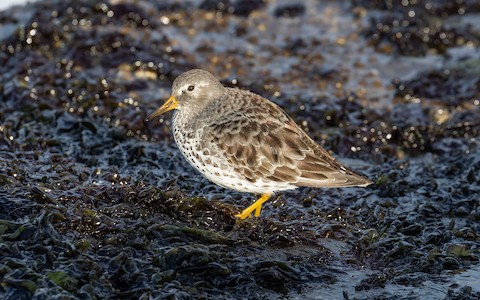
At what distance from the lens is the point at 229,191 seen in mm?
7328

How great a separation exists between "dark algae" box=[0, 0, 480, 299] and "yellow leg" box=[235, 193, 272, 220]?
0.32 ft

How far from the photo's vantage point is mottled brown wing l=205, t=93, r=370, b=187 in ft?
20.8

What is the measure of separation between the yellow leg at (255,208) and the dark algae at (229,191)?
0.32 ft

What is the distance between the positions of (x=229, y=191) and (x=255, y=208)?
0.72m

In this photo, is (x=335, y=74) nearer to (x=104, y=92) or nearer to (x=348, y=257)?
(x=104, y=92)

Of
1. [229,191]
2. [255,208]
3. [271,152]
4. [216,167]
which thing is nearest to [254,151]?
[271,152]

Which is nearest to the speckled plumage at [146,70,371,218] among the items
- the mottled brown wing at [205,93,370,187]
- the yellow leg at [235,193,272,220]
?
the mottled brown wing at [205,93,370,187]

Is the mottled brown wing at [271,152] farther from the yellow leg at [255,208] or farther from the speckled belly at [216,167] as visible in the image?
the yellow leg at [255,208]

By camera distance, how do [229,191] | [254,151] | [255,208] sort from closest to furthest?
[254,151] < [255,208] < [229,191]

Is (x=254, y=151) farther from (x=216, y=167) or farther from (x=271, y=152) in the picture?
(x=216, y=167)

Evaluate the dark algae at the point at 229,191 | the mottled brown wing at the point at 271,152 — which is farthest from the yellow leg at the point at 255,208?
the mottled brown wing at the point at 271,152

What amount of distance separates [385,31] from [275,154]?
6.00m

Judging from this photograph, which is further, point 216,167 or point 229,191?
point 229,191

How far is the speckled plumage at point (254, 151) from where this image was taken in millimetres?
A: 6340
